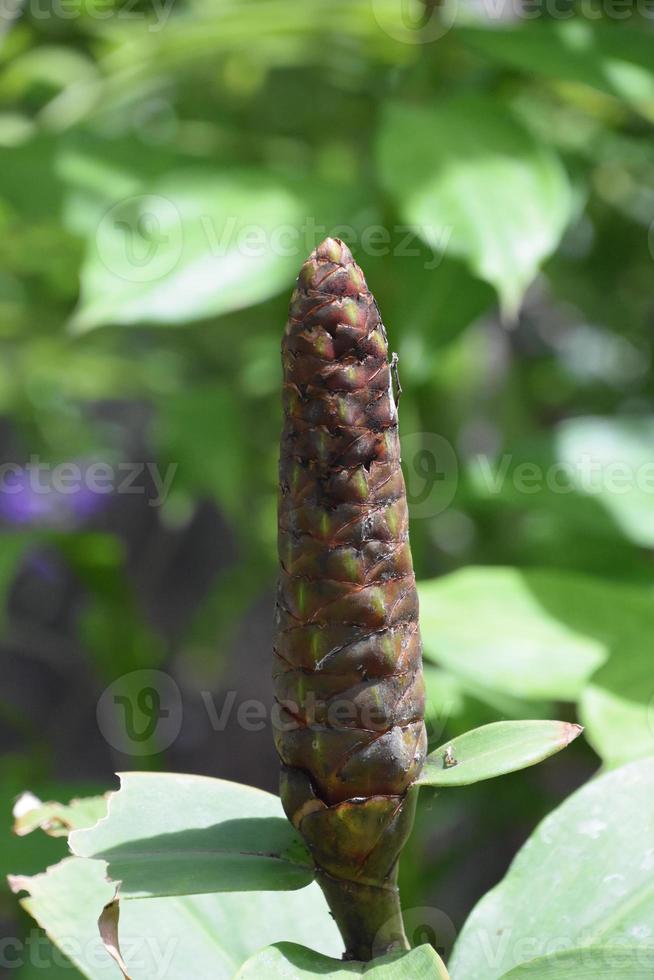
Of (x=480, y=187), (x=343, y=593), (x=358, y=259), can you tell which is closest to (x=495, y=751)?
(x=343, y=593)

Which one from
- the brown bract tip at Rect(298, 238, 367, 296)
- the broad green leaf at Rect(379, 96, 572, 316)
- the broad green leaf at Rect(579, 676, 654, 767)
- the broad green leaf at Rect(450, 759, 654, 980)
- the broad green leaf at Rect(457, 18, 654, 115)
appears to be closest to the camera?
the brown bract tip at Rect(298, 238, 367, 296)

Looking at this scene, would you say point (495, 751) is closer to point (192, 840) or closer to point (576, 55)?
point (192, 840)

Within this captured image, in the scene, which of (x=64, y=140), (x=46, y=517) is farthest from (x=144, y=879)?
(x=46, y=517)

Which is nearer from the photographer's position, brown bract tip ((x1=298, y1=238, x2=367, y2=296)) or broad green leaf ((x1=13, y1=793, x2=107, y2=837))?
brown bract tip ((x1=298, y1=238, x2=367, y2=296))

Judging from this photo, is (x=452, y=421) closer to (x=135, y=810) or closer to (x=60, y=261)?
(x=60, y=261)

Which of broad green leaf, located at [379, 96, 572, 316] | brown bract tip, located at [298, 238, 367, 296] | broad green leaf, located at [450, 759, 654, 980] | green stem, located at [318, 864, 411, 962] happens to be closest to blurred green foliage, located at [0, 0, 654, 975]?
broad green leaf, located at [379, 96, 572, 316]

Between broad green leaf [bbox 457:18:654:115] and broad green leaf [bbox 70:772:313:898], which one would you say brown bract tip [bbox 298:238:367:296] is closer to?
broad green leaf [bbox 70:772:313:898]

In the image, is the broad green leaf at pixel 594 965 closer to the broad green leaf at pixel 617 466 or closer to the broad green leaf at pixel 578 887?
the broad green leaf at pixel 578 887
